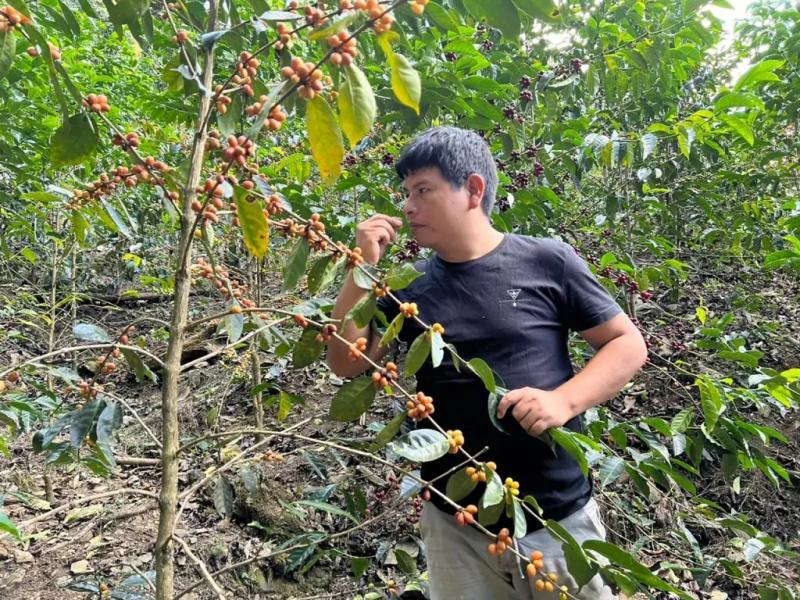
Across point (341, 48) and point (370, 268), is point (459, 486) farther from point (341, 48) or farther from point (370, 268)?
point (341, 48)

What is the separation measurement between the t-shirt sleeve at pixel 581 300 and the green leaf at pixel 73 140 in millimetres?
1210

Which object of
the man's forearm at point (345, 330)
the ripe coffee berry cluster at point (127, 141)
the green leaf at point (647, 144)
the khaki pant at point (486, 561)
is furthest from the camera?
the green leaf at point (647, 144)

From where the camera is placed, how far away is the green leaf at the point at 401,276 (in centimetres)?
103

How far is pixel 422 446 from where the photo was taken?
102cm

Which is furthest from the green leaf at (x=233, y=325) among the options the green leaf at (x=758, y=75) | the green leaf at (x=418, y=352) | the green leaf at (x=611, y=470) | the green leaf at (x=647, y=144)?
the green leaf at (x=758, y=75)

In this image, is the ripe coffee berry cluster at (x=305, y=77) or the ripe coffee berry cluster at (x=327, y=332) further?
the ripe coffee berry cluster at (x=327, y=332)

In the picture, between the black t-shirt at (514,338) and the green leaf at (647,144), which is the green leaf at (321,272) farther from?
the green leaf at (647,144)

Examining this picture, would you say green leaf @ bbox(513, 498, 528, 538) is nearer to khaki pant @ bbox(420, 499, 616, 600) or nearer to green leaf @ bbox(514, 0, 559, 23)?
khaki pant @ bbox(420, 499, 616, 600)

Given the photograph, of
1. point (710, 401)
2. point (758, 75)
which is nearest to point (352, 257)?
point (710, 401)

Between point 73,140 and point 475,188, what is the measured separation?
100 centimetres

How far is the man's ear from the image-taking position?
62.0 inches

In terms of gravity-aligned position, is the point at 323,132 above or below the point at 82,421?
above

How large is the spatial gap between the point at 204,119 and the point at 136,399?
3.81 metres

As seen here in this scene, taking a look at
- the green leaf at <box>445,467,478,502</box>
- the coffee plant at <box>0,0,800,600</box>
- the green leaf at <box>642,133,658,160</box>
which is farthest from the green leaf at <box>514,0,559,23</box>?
the green leaf at <box>642,133,658,160</box>
